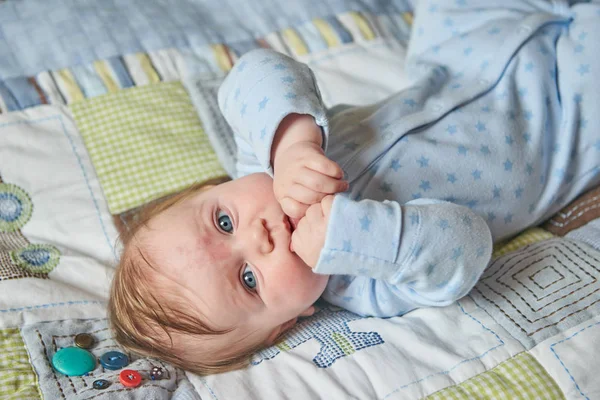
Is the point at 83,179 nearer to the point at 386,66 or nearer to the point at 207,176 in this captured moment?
the point at 207,176

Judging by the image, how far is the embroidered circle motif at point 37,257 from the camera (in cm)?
109

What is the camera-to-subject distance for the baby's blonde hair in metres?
0.96

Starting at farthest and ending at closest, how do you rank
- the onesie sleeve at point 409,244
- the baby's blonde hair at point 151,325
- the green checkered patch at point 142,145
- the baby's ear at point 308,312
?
the green checkered patch at point 142,145 → the baby's ear at point 308,312 → the baby's blonde hair at point 151,325 → the onesie sleeve at point 409,244

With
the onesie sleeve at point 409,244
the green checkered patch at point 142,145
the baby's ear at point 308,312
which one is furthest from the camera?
the green checkered patch at point 142,145

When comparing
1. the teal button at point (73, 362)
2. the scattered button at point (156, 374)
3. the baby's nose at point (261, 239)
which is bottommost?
the scattered button at point (156, 374)

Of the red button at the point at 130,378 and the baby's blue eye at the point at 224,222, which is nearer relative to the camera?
the red button at the point at 130,378

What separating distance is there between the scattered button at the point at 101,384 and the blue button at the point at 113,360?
0.14 feet

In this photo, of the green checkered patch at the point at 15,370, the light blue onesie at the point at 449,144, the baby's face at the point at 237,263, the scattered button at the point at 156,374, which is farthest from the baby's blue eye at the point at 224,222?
the green checkered patch at the point at 15,370

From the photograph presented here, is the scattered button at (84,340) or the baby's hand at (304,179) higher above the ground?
the baby's hand at (304,179)

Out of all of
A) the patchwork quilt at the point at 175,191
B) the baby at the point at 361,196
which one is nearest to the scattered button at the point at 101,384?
the patchwork quilt at the point at 175,191

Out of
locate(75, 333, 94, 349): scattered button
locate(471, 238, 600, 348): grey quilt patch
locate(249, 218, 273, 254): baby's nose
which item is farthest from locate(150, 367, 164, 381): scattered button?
locate(471, 238, 600, 348): grey quilt patch

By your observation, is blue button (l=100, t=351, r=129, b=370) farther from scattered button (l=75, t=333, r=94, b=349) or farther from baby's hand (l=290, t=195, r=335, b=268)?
baby's hand (l=290, t=195, r=335, b=268)

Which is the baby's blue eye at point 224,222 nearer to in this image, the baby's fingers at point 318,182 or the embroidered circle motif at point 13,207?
the baby's fingers at point 318,182

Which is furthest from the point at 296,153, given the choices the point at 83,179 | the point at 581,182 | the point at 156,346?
the point at 581,182
